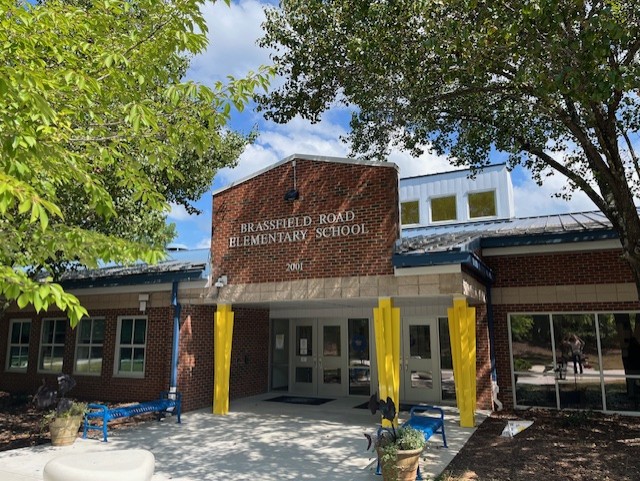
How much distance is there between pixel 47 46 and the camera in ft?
16.9

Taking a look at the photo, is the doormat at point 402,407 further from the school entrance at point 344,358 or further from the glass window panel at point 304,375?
the glass window panel at point 304,375

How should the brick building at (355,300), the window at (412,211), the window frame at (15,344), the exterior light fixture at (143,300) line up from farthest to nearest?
the window at (412,211)
the window frame at (15,344)
the exterior light fixture at (143,300)
the brick building at (355,300)

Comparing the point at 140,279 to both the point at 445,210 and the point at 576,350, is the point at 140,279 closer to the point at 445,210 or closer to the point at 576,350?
the point at 576,350

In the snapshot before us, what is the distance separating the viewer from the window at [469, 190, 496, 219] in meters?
22.0

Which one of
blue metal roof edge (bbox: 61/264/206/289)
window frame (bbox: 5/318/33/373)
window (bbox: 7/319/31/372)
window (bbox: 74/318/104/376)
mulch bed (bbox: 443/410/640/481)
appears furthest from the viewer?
window (bbox: 7/319/31/372)

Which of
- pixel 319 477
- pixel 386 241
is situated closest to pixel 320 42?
pixel 386 241

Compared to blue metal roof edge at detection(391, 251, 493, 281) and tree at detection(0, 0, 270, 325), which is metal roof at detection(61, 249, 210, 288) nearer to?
blue metal roof edge at detection(391, 251, 493, 281)

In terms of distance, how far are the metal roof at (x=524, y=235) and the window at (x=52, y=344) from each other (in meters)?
10.8

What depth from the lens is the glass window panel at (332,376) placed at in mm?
15281

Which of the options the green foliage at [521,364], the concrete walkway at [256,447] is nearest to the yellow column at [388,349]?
the concrete walkway at [256,447]

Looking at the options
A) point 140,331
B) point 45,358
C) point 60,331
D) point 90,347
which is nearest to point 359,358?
point 140,331

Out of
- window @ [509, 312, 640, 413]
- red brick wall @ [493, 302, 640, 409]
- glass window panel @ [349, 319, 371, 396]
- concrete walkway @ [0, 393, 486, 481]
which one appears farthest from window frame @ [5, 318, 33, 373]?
window @ [509, 312, 640, 413]

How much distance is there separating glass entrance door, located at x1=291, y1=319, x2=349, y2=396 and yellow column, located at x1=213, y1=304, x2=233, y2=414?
3.88 metres

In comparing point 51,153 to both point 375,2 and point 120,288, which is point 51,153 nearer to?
point 375,2
